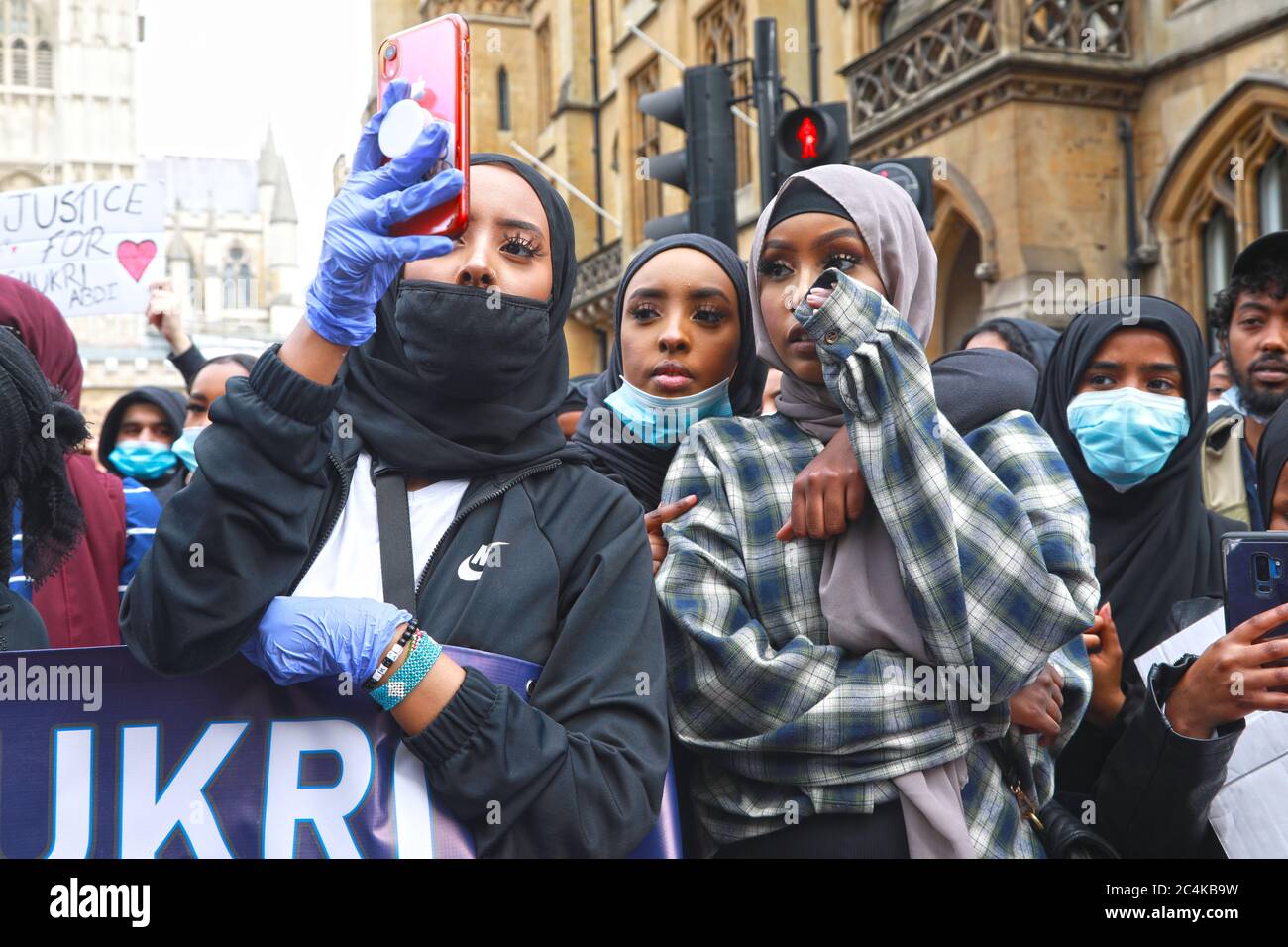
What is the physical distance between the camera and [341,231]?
6.59 feet

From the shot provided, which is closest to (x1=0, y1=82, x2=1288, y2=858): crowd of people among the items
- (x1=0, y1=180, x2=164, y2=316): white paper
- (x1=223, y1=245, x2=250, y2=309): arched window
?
(x1=0, y1=180, x2=164, y2=316): white paper

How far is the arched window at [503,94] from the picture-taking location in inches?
1371

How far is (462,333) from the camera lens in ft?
7.38

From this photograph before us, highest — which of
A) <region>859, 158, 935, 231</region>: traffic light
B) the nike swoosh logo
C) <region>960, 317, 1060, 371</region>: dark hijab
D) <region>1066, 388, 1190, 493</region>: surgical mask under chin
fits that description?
<region>859, 158, 935, 231</region>: traffic light

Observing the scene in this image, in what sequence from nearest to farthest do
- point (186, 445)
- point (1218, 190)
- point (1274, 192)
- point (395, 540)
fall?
point (395, 540), point (186, 445), point (1274, 192), point (1218, 190)

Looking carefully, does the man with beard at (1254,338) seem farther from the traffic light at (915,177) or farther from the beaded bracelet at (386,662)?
the beaded bracelet at (386,662)

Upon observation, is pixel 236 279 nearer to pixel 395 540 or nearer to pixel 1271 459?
pixel 1271 459

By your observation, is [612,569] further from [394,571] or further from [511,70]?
[511,70]

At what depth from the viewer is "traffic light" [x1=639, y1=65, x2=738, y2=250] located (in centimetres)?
783

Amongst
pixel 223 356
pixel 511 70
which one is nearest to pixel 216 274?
pixel 511 70

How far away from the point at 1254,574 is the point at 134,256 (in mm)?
5829

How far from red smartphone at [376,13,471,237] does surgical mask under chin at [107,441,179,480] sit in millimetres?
4540

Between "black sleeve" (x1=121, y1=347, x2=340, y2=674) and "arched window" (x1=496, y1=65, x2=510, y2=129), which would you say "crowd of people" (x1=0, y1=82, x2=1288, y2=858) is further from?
"arched window" (x1=496, y1=65, x2=510, y2=129)

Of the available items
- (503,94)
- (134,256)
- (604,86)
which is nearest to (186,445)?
(134,256)
